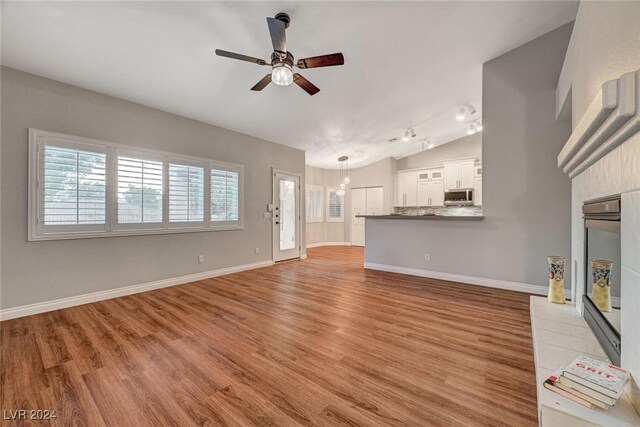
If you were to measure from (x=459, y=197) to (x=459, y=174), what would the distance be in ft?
2.12

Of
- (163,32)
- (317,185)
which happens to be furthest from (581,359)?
(317,185)

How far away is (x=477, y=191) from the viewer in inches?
273

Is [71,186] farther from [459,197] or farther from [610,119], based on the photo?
A: [459,197]

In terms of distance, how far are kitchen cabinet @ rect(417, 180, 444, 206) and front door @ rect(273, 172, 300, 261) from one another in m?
3.97

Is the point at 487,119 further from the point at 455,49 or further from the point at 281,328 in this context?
the point at 281,328

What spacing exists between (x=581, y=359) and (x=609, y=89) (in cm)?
124

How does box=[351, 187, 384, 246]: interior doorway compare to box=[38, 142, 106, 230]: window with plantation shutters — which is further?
box=[351, 187, 384, 246]: interior doorway

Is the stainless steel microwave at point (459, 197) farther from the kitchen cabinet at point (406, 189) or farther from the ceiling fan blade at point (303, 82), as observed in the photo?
the ceiling fan blade at point (303, 82)

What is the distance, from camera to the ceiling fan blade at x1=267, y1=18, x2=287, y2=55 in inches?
79.3

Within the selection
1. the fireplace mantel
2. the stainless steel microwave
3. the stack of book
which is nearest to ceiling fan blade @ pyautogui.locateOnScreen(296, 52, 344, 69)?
the fireplace mantel

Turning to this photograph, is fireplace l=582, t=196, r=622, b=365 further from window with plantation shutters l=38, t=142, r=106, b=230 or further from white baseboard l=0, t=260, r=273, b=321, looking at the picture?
window with plantation shutters l=38, t=142, r=106, b=230

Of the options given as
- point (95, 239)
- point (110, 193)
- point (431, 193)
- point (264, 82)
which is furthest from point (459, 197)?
point (95, 239)

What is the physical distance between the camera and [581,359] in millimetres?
1265

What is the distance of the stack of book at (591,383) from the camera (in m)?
1.02
